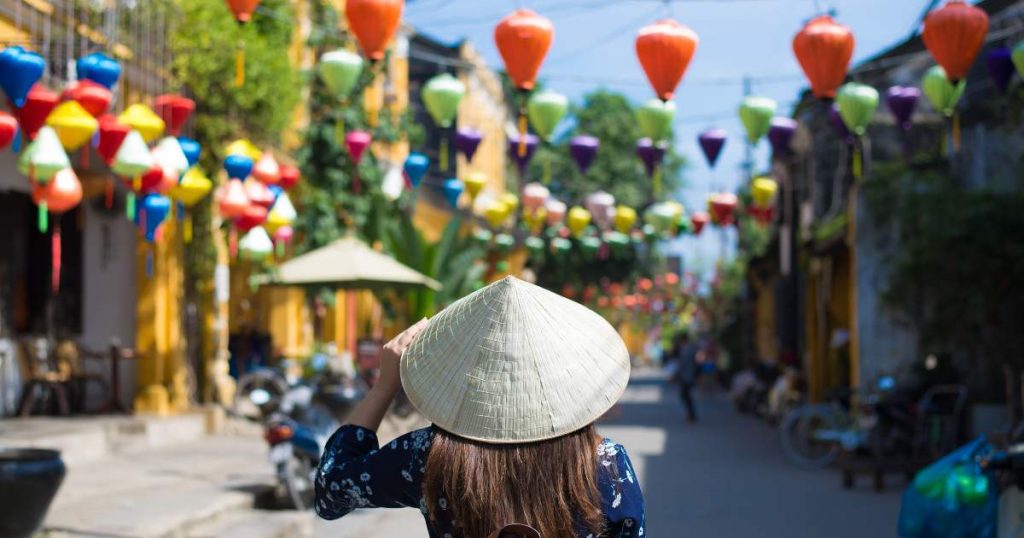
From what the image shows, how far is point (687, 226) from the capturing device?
24.7 metres

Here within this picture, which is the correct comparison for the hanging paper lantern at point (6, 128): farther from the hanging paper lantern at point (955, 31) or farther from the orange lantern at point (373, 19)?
the hanging paper lantern at point (955, 31)

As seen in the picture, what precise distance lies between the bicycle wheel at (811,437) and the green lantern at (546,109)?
16.8 feet

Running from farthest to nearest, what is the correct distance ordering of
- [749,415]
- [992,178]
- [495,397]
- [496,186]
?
[496,186], [749,415], [992,178], [495,397]

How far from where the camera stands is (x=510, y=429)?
7.93 ft

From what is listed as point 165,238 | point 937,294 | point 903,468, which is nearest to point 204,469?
point 165,238

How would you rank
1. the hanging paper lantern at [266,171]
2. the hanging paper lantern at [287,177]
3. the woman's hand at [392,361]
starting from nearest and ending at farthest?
the woman's hand at [392,361] → the hanging paper lantern at [266,171] → the hanging paper lantern at [287,177]

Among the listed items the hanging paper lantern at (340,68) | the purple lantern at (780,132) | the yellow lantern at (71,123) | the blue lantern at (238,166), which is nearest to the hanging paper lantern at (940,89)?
the purple lantern at (780,132)

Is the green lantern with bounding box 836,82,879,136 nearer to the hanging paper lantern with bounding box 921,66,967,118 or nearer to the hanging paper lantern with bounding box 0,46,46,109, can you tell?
the hanging paper lantern with bounding box 921,66,967,118

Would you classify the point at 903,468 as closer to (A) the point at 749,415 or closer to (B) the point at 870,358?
(B) the point at 870,358

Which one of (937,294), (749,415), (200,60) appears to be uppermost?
(200,60)

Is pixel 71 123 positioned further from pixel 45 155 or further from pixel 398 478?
pixel 398 478

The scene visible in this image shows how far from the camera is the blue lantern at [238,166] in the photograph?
1126cm

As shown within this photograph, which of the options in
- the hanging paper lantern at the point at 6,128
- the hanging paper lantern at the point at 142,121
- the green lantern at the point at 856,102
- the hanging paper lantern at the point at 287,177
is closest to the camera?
the hanging paper lantern at the point at 6,128

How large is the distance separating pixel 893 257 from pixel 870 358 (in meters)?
1.40
